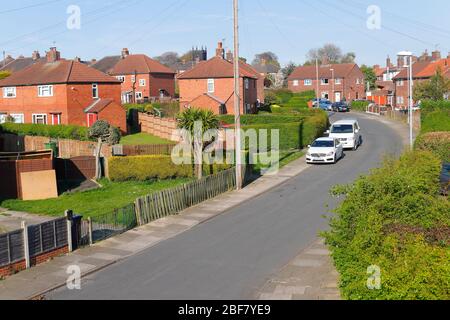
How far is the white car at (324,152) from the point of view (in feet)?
122

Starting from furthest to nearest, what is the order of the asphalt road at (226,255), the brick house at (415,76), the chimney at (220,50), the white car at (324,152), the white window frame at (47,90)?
the brick house at (415,76), the chimney at (220,50), the white window frame at (47,90), the white car at (324,152), the asphalt road at (226,255)

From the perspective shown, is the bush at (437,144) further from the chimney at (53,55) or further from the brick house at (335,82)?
the brick house at (335,82)

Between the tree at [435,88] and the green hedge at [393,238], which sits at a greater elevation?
the tree at [435,88]

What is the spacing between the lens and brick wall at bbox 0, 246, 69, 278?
17375mm

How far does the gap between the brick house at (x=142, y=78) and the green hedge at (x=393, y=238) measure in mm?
65135

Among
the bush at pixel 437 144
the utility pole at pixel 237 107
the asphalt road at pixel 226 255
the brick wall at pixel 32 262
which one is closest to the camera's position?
the asphalt road at pixel 226 255

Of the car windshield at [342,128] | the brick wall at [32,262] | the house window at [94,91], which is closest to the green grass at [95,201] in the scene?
the brick wall at [32,262]

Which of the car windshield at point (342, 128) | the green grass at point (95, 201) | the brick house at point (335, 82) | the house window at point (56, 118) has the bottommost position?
the green grass at point (95, 201)

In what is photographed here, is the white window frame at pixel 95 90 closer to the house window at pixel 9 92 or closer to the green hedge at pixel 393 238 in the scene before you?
the house window at pixel 9 92

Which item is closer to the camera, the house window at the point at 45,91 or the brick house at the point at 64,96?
the brick house at the point at 64,96

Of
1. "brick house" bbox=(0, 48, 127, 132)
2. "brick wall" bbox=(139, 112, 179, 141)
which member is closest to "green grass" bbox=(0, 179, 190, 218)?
"brick wall" bbox=(139, 112, 179, 141)
